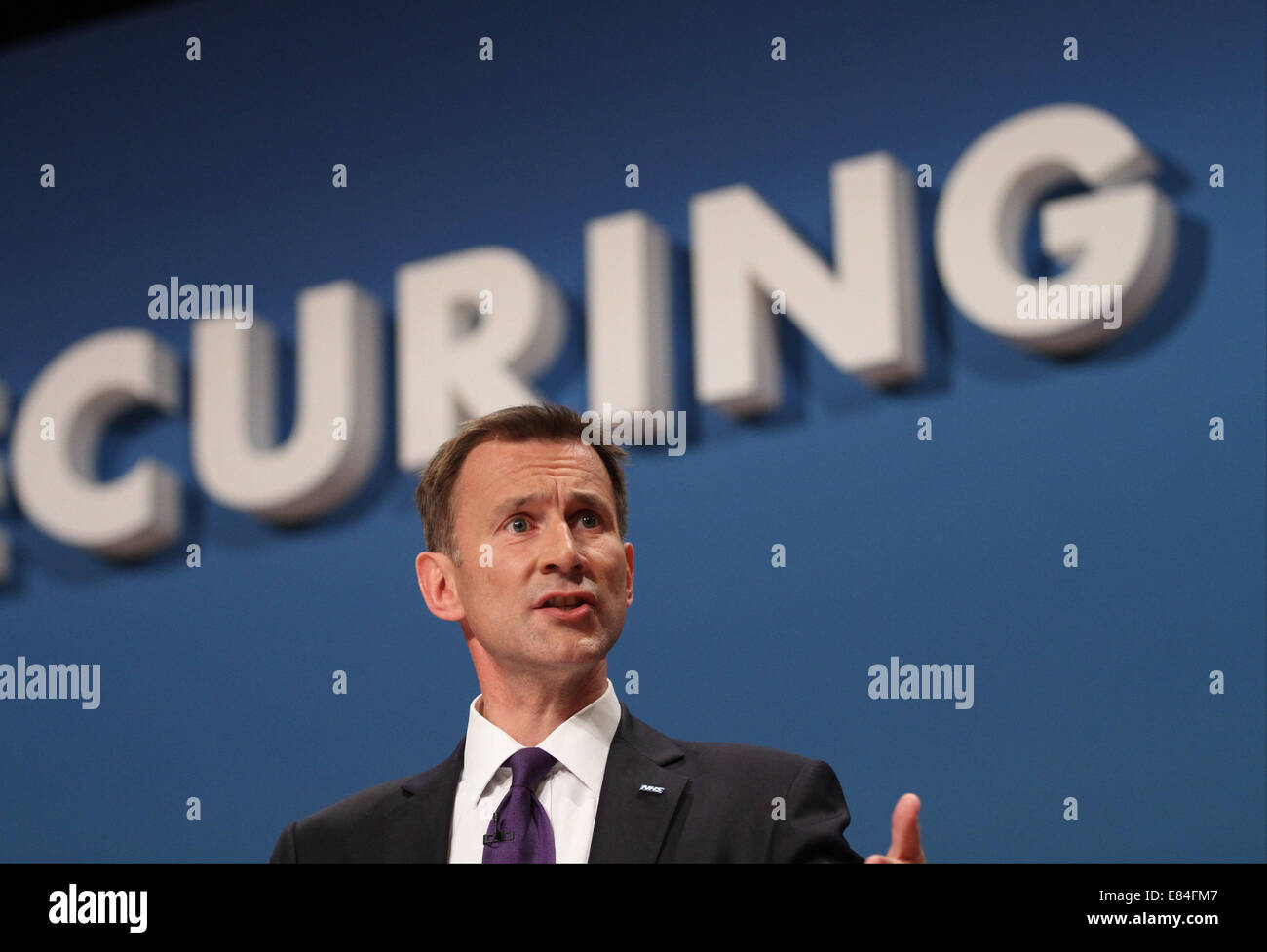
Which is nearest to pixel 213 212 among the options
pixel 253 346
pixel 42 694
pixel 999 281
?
pixel 253 346

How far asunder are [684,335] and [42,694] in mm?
2298

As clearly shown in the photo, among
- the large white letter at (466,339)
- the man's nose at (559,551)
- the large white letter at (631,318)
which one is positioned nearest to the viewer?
the man's nose at (559,551)

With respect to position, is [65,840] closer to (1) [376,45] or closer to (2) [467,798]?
(2) [467,798]

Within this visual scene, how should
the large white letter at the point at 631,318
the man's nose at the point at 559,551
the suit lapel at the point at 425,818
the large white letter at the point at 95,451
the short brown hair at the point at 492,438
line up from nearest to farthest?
the suit lapel at the point at 425,818 < the man's nose at the point at 559,551 < the short brown hair at the point at 492,438 < the large white letter at the point at 631,318 < the large white letter at the point at 95,451

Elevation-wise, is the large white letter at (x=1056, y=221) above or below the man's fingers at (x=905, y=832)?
above

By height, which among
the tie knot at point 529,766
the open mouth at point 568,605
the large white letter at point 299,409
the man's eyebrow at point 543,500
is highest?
the large white letter at point 299,409

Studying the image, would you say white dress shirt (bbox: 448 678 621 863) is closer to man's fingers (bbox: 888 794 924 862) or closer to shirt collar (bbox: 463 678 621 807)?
shirt collar (bbox: 463 678 621 807)

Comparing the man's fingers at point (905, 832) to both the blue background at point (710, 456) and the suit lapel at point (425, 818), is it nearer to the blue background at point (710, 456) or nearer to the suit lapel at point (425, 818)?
the suit lapel at point (425, 818)

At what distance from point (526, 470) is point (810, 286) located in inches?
52.2

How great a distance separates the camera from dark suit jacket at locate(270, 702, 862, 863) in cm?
262

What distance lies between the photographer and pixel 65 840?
14.9ft

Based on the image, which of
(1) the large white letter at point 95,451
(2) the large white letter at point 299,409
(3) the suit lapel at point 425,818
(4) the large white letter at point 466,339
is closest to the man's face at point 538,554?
(3) the suit lapel at point 425,818

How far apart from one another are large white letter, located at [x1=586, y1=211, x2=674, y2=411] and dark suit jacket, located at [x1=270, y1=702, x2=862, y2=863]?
142 cm

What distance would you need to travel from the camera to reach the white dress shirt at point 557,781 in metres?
2.70
